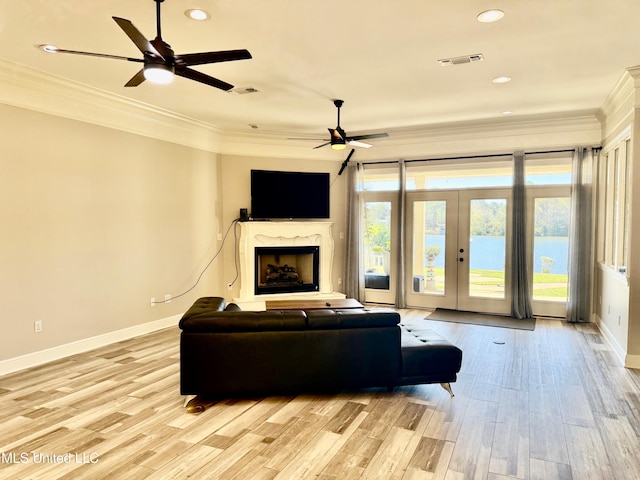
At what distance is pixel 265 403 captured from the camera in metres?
3.55

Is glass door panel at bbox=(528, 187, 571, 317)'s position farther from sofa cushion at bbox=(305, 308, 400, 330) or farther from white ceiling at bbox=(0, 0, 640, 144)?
sofa cushion at bbox=(305, 308, 400, 330)

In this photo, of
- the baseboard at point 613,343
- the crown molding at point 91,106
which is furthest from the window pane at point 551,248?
the crown molding at point 91,106

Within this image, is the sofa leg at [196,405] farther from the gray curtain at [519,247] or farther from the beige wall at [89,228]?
the gray curtain at [519,247]

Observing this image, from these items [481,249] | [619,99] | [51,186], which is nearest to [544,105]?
[619,99]

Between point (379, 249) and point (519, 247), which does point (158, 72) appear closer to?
point (379, 249)

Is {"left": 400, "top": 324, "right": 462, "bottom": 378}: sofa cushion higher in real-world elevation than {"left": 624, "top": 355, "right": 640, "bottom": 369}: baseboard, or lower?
higher

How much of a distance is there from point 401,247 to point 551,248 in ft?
7.71

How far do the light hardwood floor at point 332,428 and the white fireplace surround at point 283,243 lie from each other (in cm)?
293

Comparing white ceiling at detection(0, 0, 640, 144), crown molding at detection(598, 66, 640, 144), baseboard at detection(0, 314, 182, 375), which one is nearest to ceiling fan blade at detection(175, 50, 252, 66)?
white ceiling at detection(0, 0, 640, 144)

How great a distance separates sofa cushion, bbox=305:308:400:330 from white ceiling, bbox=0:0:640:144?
233cm

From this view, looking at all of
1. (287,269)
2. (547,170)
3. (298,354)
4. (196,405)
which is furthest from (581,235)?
(196,405)

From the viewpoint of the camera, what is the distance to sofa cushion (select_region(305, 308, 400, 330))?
3495 mm

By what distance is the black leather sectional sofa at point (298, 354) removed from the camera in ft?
11.1

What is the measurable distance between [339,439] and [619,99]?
4986 mm
